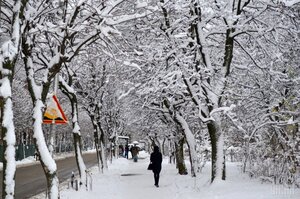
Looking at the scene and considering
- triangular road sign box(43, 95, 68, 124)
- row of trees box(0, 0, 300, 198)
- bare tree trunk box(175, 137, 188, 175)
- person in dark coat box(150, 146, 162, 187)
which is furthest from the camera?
bare tree trunk box(175, 137, 188, 175)

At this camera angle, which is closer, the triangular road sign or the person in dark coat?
the triangular road sign

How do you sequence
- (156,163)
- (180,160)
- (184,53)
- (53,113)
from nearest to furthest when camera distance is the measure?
(53,113) → (184,53) → (156,163) → (180,160)

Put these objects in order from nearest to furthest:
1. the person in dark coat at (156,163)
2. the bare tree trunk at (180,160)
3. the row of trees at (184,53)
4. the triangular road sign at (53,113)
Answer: the triangular road sign at (53,113), the row of trees at (184,53), the person in dark coat at (156,163), the bare tree trunk at (180,160)

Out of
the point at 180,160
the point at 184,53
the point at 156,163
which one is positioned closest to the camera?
the point at 184,53

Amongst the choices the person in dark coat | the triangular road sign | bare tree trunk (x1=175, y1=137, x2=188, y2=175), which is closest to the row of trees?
the triangular road sign

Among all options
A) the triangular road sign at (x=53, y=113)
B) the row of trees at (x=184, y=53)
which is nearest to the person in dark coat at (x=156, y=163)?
the row of trees at (x=184, y=53)

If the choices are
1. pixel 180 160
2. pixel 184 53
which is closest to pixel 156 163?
pixel 180 160

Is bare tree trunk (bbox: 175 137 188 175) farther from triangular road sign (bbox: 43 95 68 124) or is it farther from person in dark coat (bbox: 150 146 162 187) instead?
triangular road sign (bbox: 43 95 68 124)

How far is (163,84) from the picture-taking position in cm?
1267

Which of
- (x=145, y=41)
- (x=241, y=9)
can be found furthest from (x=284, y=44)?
(x=145, y=41)

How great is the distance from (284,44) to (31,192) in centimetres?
1236

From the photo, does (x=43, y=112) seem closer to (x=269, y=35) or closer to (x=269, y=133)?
(x=269, y=35)

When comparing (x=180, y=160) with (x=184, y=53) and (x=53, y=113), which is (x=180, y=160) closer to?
(x=184, y=53)

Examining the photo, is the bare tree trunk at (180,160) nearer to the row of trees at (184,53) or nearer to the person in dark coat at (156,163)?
the person in dark coat at (156,163)
